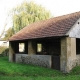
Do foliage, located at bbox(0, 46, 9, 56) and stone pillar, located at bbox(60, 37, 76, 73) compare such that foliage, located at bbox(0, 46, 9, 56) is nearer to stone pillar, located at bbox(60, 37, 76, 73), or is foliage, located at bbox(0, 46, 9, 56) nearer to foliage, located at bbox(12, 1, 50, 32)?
foliage, located at bbox(12, 1, 50, 32)

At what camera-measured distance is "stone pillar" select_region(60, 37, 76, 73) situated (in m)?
16.8

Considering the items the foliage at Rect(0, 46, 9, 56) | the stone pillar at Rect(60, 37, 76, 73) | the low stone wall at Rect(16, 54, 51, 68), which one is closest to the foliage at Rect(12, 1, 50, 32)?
the foliage at Rect(0, 46, 9, 56)

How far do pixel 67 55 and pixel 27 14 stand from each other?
22.6 m

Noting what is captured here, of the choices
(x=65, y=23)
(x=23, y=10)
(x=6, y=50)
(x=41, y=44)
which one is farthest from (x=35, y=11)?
(x=65, y=23)

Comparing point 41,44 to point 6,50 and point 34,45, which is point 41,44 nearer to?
point 34,45

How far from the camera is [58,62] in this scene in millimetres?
17750

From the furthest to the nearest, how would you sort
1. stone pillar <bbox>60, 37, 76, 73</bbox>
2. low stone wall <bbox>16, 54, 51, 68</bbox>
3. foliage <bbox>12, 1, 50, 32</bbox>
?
foliage <bbox>12, 1, 50, 32</bbox>
low stone wall <bbox>16, 54, 51, 68</bbox>
stone pillar <bbox>60, 37, 76, 73</bbox>

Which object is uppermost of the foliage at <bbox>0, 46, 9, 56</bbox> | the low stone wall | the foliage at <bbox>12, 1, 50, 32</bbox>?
the foliage at <bbox>12, 1, 50, 32</bbox>

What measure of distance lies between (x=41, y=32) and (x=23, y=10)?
63.5 feet

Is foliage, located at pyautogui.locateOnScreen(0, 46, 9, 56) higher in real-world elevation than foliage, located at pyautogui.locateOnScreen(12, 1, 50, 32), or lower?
lower

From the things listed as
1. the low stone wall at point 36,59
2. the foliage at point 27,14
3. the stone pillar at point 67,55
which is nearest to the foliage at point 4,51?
the foliage at point 27,14

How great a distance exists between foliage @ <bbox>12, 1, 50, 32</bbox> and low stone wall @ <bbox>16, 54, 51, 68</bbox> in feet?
47.6

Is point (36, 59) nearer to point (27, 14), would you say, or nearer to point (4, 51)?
point (27, 14)

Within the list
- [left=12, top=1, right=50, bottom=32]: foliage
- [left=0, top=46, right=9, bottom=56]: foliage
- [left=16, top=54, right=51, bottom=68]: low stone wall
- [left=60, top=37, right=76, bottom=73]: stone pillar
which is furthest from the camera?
[left=0, top=46, right=9, bottom=56]: foliage
